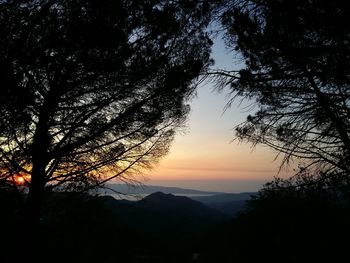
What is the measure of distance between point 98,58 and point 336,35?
3.61 m

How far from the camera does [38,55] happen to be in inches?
183

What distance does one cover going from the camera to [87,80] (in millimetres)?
5965

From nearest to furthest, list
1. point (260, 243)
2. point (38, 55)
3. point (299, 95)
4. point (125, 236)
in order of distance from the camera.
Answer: point (38, 55), point (299, 95), point (260, 243), point (125, 236)

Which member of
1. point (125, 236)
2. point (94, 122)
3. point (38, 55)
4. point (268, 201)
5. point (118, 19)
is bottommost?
point (125, 236)

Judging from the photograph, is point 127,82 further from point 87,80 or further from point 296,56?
point 296,56

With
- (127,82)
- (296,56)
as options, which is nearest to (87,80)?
(127,82)

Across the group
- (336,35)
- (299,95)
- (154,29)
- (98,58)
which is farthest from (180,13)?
(336,35)

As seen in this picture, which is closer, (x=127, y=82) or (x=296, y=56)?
(x=296, y=56)

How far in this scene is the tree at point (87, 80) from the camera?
466cm

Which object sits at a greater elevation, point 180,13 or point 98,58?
point 180,13

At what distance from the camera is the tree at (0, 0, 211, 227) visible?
466cm

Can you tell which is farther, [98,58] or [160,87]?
[160,87]

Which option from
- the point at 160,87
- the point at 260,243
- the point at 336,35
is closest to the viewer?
the point at 336,35

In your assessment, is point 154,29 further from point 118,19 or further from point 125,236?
point 125,236
